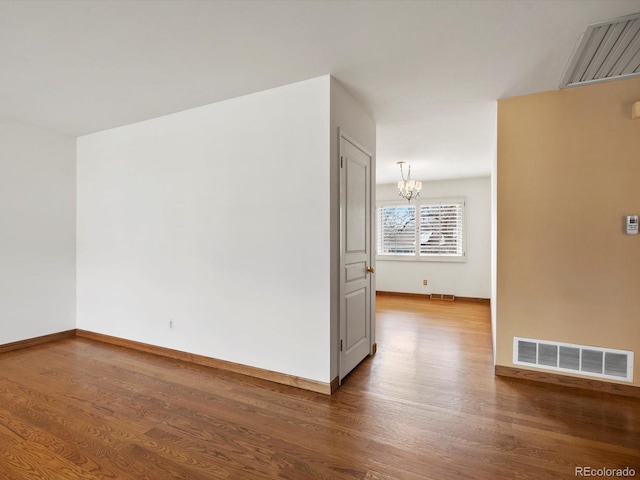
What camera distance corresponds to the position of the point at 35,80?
2.72m

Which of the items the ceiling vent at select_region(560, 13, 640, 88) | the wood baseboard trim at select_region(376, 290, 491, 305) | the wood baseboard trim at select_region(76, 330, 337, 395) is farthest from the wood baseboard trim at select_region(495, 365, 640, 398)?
the wood baseboard trim at select_region(376, 290, 491, 305)

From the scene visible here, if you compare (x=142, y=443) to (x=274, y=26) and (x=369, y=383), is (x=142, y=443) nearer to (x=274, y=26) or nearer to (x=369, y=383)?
(x=369, y=383)

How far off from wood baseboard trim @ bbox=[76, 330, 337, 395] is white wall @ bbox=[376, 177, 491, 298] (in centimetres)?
496

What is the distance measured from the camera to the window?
270 inches

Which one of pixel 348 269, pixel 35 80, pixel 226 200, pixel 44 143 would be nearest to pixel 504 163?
pixel 348 269

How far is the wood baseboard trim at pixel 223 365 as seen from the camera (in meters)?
2.66

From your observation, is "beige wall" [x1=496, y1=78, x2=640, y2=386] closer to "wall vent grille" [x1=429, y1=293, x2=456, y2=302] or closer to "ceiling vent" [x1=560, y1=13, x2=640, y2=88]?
"ceiling vent" [x1=560, y1=13, x2=640, y2=88]

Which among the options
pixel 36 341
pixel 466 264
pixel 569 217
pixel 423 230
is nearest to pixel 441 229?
pixel 423 230

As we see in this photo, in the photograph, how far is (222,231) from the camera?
10.2ft

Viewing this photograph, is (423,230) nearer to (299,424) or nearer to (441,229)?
(441,229)

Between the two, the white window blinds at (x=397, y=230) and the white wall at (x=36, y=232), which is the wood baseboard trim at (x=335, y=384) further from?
the white window blinds at (x=397, y=230)

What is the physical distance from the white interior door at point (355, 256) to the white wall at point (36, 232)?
376cm

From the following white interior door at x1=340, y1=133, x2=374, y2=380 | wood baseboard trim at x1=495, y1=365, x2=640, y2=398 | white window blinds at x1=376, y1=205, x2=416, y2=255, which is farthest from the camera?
white window blinds at x1=376, y1=205, x2=416, y2=255

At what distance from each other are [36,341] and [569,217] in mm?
5874
